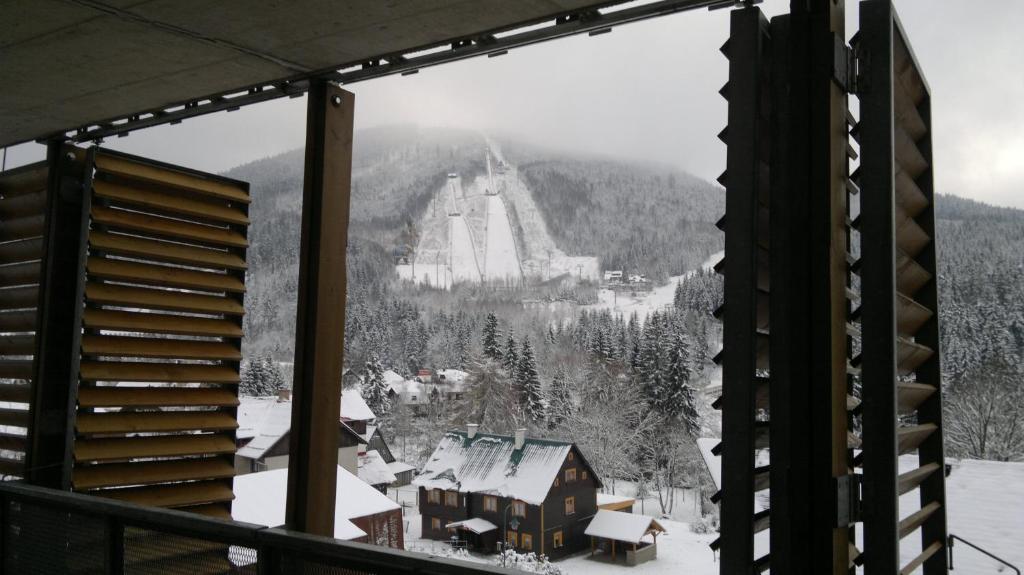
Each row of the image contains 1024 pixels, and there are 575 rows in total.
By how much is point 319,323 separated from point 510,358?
5356 mm

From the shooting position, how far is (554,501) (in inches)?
333

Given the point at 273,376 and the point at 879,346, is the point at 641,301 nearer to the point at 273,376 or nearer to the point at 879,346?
the point at 273,376

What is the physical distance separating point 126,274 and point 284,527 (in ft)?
5.29

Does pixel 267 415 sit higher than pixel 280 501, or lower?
higher

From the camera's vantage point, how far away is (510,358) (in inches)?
311

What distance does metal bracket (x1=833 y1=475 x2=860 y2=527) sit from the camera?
1438 mm

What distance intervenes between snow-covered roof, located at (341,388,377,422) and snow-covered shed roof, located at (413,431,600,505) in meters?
1.31

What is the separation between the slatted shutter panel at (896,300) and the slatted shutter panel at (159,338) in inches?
117

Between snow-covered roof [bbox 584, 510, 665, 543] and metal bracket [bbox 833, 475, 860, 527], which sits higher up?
metal bracket [bbox 833, 475, 860, 527]

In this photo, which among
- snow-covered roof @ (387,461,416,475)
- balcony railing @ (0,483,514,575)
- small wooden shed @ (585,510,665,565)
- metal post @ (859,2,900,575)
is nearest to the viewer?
metal post @ (859,2,900,575)

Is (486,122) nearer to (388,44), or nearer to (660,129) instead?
(660,129)

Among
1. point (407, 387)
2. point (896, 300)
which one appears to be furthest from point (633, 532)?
point (896, 300)

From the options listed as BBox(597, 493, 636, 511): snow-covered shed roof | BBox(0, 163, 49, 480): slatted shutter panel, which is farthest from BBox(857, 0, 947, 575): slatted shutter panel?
BBox(597, 493, 636, 511): snow-covered shed roof

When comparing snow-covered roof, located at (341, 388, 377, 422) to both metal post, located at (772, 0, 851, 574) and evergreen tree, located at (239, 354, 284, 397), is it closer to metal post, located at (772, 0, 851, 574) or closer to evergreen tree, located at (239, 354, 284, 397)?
evergreen tree, located at (239, 354, 284, 397)
